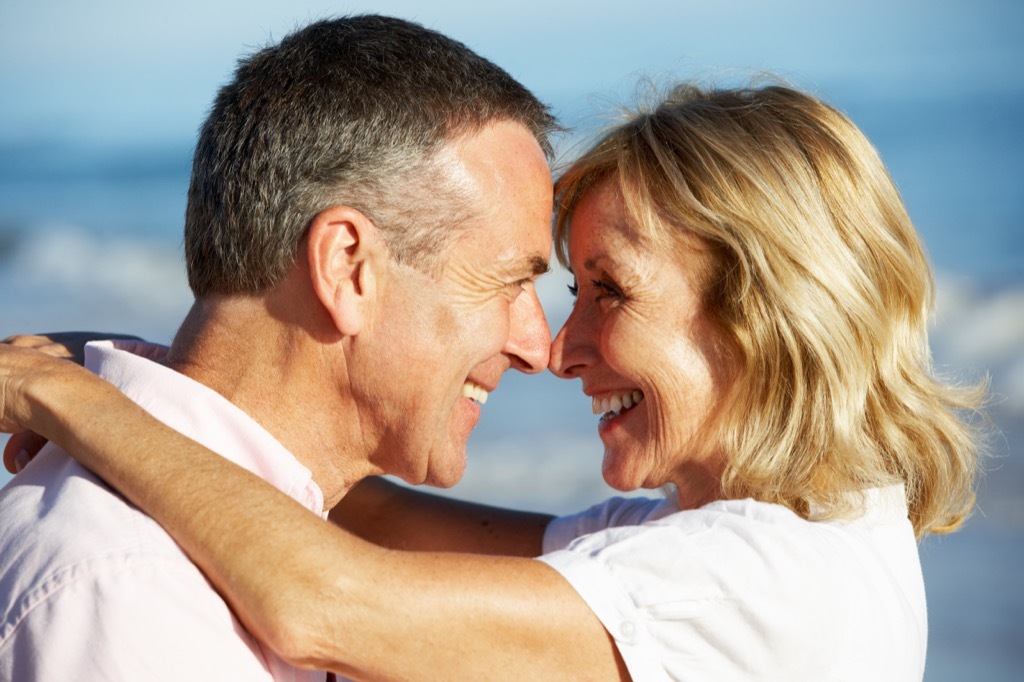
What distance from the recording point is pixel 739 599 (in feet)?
6.85

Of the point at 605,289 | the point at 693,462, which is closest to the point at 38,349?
the point at 605,289

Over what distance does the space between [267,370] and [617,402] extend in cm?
95

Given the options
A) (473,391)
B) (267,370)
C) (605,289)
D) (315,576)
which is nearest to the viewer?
(315,576)

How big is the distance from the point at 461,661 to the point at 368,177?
0.91 m

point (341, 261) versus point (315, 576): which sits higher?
point (341, 261)

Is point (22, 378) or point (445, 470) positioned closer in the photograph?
point (22, 378)

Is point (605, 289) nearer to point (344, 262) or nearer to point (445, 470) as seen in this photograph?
point (445, 470)

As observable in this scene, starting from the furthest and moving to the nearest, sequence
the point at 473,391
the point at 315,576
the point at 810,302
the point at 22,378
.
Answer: the point at 473,391
the point at 810,302
the point at 22,378
the point at 315,576

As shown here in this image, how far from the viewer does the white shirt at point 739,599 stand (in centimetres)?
207

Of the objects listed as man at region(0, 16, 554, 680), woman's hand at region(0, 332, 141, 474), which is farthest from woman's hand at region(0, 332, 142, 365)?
man at region(0, 16, 554, 680)

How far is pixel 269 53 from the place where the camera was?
7.84 feet

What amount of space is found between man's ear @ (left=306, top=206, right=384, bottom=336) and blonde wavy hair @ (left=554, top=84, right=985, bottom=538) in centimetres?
69

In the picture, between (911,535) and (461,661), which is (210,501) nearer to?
(461,661)

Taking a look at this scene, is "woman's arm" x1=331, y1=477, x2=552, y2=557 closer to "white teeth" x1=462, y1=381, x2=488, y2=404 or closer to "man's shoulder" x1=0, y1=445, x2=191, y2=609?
"white teeth" x1=462, y1=381, x2=488, y2=404
